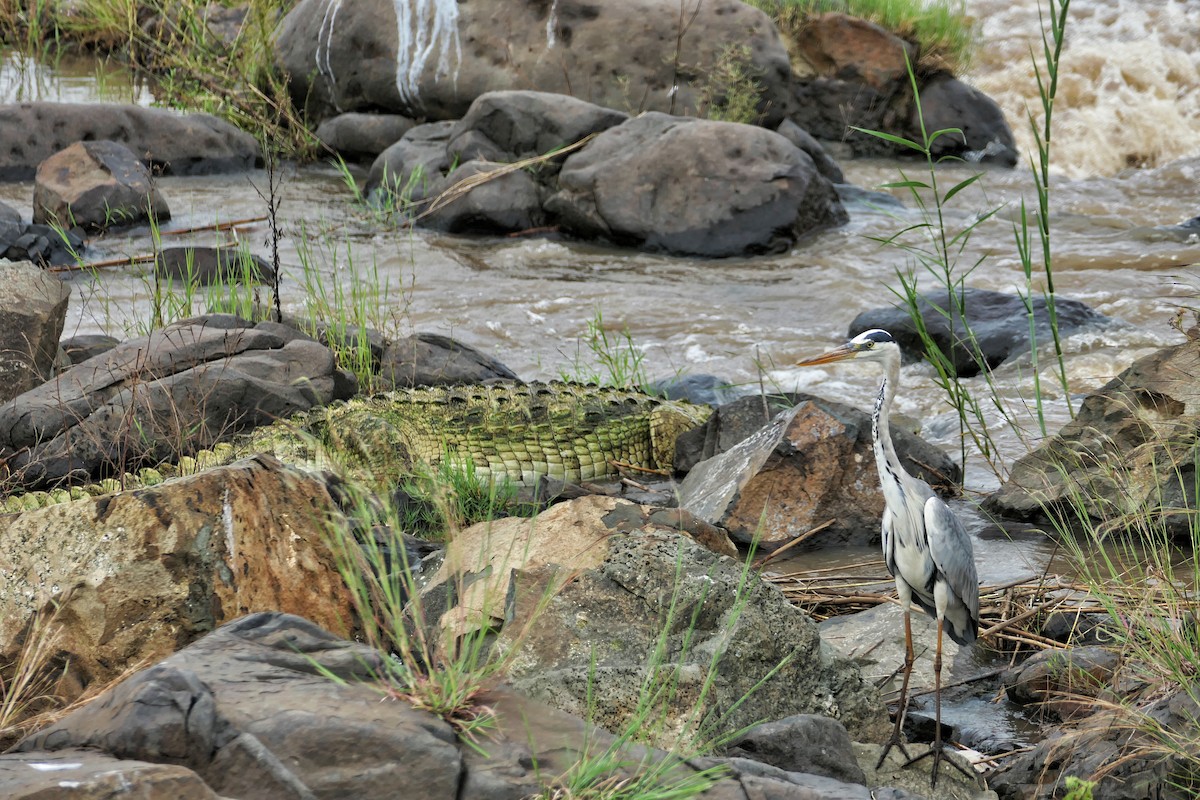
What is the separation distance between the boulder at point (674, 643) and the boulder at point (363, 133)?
8.80m

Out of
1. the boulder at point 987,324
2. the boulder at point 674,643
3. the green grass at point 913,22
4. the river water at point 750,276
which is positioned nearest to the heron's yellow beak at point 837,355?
the boulder at point 674,643

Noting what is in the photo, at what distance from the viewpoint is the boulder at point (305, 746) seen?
182 cm

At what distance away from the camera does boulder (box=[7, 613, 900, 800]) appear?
1.82 m

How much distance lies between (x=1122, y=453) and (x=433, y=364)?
316 cm

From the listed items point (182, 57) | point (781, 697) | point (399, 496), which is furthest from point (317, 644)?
point (182, 57)

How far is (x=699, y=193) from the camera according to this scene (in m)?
9.11

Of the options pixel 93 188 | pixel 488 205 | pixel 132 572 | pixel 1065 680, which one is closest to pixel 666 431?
pixel 1065 680

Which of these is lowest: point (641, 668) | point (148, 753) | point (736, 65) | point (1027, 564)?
point (1027, 564)

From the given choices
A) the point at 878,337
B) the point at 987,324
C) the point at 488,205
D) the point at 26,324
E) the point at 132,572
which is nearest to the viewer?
the point at 132,572

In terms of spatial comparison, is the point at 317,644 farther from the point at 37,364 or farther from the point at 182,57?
the point at 182,57

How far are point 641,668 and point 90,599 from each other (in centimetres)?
120

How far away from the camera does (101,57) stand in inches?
551

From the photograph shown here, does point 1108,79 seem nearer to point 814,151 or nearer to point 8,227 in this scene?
point 814,151

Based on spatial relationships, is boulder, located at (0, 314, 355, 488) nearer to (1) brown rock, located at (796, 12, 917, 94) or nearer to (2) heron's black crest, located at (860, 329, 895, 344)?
(2) heron's black crest, located at (860, 329, 895, 344)
